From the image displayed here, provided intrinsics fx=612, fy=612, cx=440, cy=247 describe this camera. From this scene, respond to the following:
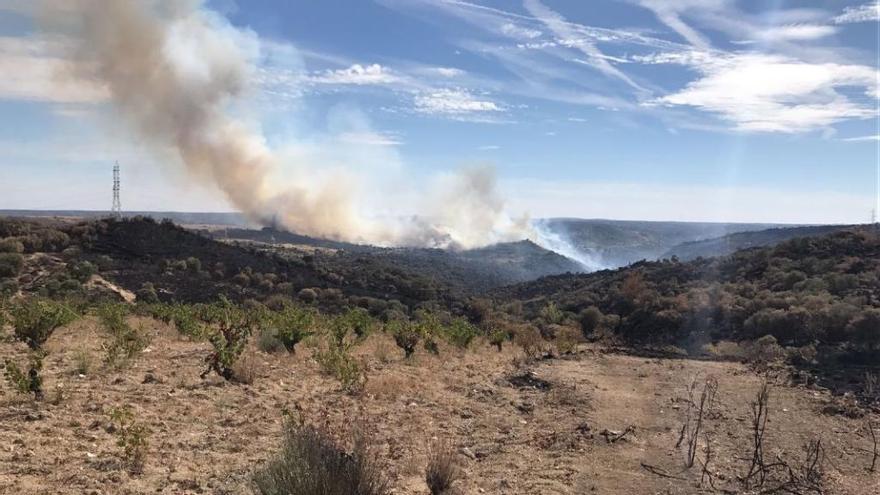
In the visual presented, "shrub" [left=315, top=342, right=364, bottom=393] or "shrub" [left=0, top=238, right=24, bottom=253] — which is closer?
"shrub" [left=315, top=342, right=364, bottom=393]

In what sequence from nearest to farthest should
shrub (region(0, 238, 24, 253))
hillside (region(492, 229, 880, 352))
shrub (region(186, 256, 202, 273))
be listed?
1. hillside (region(492, 229, 880, 352))
2. shrub (region(0, 238, 24, 253))
3. shrub (region(186, 256, 202, 273))

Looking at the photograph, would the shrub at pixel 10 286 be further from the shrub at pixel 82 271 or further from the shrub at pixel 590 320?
the shrub at pixel 590 320

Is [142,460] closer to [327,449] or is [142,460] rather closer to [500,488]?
[327,449]

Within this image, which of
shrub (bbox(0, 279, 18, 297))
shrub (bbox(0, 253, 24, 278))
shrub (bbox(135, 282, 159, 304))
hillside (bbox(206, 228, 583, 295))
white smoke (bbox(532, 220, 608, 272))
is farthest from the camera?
white smoke (bbox(532, 220, 608, 272))

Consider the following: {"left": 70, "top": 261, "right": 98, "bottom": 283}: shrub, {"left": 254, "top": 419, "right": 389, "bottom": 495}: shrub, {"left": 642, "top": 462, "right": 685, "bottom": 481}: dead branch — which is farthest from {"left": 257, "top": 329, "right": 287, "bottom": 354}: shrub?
{"left": 70, "top": 261, "right": 98, "bottom": 283}: shrub

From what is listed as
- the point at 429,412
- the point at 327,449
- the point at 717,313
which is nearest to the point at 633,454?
the point at 429,412

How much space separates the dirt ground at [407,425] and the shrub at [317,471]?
1.23 m

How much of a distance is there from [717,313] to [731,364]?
1165cm

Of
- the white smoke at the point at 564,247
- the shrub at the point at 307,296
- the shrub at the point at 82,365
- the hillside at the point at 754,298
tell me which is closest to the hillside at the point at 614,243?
the white smoke at the point at 564,247

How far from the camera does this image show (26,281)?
3150 centimetres

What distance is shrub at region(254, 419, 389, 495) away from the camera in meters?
4.81

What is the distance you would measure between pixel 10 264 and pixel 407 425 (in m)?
31.4

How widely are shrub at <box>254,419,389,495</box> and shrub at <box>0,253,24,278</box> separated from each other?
109 ft

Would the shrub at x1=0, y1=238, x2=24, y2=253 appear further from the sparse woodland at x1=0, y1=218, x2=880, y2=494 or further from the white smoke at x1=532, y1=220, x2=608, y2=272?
the white smoke at x1=532, y1=220, x2=608, y2=272
